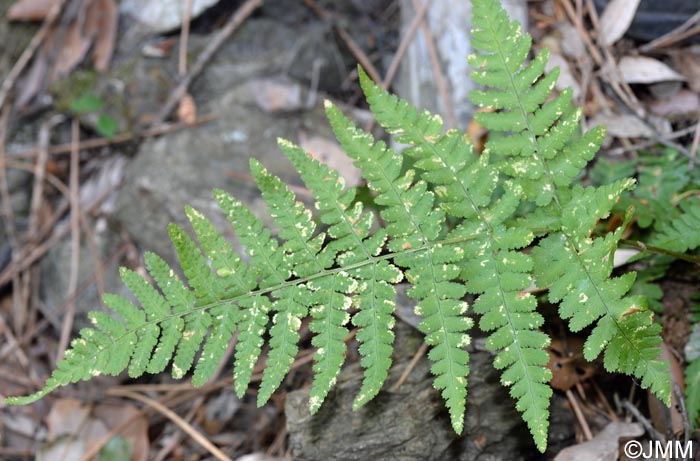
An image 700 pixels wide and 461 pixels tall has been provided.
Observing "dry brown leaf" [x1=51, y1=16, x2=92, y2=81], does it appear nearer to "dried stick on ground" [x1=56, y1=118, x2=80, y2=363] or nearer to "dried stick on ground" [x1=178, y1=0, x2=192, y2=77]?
"dried stick on ground" [x1=56, y1=118, x2=80, y2=363]

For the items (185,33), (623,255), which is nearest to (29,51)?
(185,33)

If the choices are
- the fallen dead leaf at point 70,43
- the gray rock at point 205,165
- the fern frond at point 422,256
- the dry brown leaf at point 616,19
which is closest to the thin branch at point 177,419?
the gray rock at point 205,165

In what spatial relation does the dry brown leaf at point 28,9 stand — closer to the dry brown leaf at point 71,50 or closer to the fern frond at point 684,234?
the dry brown leaf at point 71,50

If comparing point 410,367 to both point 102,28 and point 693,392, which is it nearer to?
point 693,392

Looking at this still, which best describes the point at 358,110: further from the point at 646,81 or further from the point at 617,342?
the point at 617,342

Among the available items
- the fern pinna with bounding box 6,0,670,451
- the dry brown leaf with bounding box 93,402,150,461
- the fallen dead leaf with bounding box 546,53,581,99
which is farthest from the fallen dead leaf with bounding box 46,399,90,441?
the fallen dead leaf with bounding box 546,53,581,99
